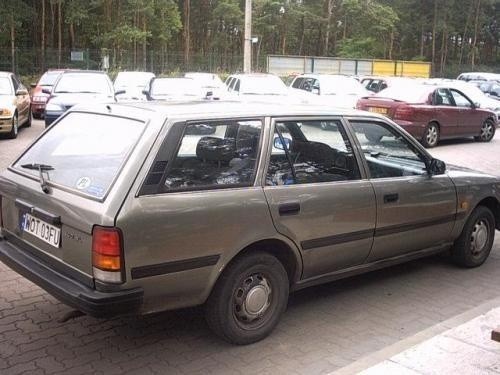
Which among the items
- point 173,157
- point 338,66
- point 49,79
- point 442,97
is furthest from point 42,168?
point 338,66

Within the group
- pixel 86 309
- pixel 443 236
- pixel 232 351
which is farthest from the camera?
pixel 443 236

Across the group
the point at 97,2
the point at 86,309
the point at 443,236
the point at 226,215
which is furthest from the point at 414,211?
the point at 97,2

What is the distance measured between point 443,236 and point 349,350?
1857 mm

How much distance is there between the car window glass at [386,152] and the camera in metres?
4.81

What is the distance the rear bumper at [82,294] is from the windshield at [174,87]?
39.3 feet

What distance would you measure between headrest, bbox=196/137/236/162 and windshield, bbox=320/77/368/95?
1515 centimetres

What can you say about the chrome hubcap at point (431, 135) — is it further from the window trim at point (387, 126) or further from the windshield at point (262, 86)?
the window trim at point (387, 126)

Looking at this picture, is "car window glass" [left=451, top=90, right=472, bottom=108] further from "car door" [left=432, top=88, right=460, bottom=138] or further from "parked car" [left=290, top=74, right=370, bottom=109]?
"parked car" [left=290, top=74, right=370, bottom=109]

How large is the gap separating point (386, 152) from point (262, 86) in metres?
12.6

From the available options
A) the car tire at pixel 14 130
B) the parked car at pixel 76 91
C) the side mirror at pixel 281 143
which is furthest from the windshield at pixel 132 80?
the side mirror at pixel 281 143

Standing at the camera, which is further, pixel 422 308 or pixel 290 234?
pixel 422 308

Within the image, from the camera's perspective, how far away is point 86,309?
10.9 ft

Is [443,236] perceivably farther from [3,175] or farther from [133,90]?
[133,90]

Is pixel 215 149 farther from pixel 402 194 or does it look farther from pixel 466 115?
pixel 466 115
